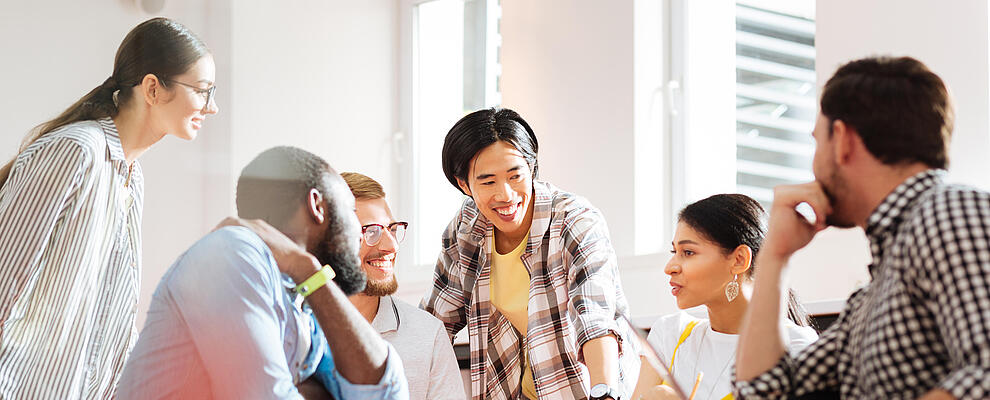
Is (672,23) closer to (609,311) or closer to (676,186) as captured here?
(676,186)

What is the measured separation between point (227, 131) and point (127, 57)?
0.81 feet

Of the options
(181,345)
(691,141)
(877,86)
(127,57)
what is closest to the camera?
(877,86)

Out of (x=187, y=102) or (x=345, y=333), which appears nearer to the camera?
(x=345, y=333)

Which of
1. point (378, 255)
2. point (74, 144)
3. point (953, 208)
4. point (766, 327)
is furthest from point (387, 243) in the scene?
point (953, 208)

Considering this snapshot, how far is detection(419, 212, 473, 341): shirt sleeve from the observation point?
219 cm

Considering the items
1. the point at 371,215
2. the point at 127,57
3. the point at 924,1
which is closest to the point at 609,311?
the point at 371,215

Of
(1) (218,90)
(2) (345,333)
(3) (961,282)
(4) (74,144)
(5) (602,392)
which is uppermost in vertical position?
(1) (218,90)

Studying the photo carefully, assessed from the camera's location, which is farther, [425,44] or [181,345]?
[425,44]

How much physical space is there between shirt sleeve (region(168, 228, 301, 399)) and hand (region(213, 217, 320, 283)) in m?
0.03

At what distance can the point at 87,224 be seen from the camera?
163 centimetres

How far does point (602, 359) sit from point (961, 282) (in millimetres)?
1063

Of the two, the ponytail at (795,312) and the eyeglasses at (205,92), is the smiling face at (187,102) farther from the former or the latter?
the ponytail at (795,312)

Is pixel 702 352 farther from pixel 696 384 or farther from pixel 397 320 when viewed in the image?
pixel 397 320

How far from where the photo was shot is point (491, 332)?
217 centimetres
